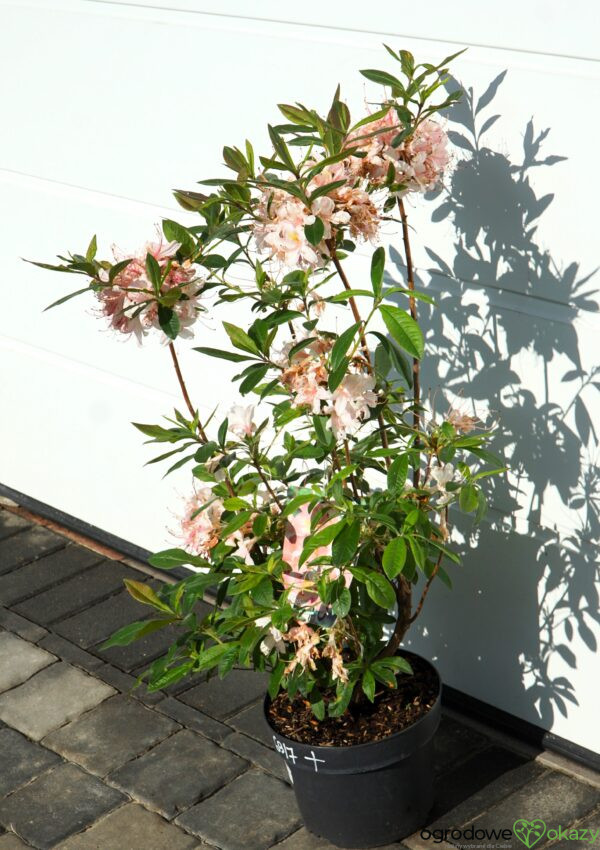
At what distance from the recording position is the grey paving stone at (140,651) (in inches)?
131

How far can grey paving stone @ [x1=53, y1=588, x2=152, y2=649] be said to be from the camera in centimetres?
345

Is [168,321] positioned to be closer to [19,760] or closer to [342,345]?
[342,345]

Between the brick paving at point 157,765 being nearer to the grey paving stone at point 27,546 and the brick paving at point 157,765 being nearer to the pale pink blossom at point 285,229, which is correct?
the grey paving stone at point 27,546

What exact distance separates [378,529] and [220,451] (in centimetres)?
35

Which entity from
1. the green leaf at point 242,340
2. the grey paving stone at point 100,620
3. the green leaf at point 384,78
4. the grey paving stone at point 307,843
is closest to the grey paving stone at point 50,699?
the grey paving stone at point 100,620

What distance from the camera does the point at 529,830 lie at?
2.57 meters

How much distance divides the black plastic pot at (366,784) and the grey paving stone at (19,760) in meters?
Answer: 0.67

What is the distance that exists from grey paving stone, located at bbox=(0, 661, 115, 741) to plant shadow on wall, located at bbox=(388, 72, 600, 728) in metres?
1.01

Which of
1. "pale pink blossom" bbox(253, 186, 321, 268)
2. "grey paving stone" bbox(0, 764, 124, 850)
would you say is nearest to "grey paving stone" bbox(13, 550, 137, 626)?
"grey paving stone" bbox(0, 764, 124, 850)

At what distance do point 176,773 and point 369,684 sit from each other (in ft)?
2.35

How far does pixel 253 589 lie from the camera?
7.63ft

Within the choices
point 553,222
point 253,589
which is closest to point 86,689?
point 253,589

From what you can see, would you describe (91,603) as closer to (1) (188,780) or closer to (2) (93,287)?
(1) (188,780)

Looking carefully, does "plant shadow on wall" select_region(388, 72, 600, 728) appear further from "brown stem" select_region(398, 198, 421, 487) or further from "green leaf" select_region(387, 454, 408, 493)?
"green leaf" select_region(387, 454, 408, 493)
